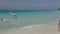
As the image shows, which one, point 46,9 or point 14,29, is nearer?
point 46,9

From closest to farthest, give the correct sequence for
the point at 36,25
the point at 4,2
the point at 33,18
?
the point at 4,2 < the point at 36,25 < the point at 33,18

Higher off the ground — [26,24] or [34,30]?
[26,24]

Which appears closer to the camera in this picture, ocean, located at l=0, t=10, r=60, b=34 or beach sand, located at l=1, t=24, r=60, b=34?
ocean, located at l=0, t=10, r=60, b=34

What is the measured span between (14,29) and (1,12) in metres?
0.43

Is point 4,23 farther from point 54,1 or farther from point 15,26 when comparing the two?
point 54,1

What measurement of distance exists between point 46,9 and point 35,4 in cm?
18

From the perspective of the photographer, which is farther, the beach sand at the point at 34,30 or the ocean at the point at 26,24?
the beach sand at the point at 34,30

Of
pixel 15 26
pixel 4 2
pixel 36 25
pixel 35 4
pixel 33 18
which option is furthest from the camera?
pixel 33 18

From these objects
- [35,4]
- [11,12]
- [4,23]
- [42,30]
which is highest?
[35,4]

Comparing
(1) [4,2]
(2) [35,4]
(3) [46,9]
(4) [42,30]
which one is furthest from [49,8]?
(1) [4,2]

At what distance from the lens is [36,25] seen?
81.4 inches

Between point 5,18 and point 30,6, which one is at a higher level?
point 30,6

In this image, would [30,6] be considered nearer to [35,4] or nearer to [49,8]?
[35,4]

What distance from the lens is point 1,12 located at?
1.66 m
